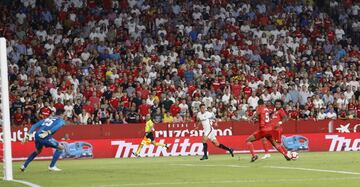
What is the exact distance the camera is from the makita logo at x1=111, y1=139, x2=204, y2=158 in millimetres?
37000

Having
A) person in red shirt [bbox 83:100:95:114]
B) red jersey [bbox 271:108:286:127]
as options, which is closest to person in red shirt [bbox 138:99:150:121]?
person in red shirt [bbox 83:100:95:114]

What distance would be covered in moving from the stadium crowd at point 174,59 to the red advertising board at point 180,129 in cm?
37

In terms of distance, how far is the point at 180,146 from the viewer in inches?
1479

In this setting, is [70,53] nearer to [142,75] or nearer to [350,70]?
[142,75]

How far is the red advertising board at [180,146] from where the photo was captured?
36.3 metres

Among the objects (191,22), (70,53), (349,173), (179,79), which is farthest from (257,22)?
(349,173)

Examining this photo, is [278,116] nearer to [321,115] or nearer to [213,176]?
[213,176]

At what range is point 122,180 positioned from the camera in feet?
68.4

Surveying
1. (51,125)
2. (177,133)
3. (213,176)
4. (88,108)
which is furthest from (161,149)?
(213,176)

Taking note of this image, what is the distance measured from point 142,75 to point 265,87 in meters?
5.71

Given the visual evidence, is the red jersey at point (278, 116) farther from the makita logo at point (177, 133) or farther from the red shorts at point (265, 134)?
the makita logo at point (177, 133)

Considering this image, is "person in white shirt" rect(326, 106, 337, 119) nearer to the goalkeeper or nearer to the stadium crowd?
the stadium crowd

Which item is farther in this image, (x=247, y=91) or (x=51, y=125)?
(x=247, y=91)

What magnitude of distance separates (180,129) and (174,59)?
4.63 m
